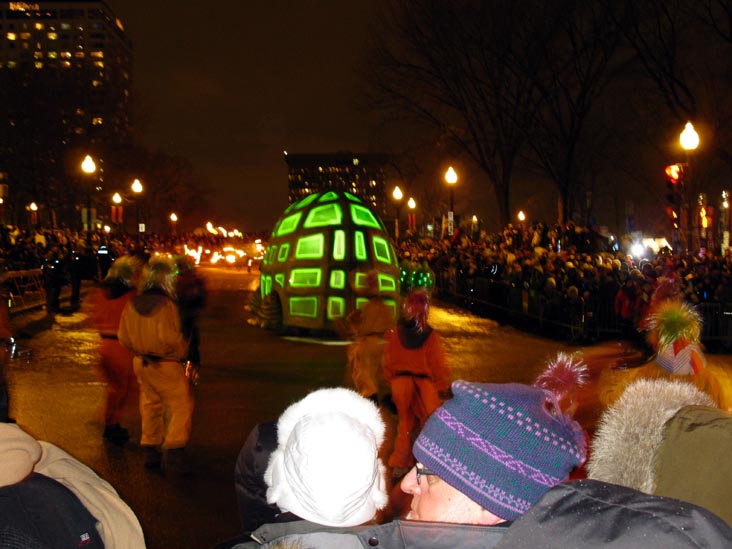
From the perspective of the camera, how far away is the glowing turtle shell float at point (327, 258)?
15.5 meters

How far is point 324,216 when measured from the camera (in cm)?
1581

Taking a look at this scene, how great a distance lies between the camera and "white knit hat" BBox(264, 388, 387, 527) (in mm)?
2207

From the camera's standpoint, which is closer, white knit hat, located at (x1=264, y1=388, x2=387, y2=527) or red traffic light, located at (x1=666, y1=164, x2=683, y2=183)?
white knit hat, located at (x1=264, y1=388, x2=387, y2=527)

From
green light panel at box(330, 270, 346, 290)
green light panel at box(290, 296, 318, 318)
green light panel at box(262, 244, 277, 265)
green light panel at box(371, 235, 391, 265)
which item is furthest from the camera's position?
green light panel at box(262, 244, 277, 265)

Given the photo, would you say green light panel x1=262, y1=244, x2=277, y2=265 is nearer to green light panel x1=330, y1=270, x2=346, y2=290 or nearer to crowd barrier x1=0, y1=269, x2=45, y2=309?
green light panel x1=330, y1=270, x2=346, y2=290

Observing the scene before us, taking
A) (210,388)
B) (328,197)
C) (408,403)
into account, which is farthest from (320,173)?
(408,403)

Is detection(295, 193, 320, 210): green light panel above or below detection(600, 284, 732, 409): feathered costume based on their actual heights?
above

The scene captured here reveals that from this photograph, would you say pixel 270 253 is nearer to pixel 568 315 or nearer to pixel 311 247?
pixel 311 247

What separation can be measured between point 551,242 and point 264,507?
77.2ft

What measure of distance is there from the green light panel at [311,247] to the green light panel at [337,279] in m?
0.48

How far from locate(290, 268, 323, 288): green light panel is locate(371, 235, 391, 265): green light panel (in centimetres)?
129

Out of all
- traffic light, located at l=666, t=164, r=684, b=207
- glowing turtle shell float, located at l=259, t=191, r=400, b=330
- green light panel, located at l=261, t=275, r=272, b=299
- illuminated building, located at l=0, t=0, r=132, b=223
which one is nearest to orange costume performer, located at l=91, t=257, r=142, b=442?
glowing turtle shell float, located at l=259, t=191, r=400, b=330

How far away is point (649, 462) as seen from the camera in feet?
6.48

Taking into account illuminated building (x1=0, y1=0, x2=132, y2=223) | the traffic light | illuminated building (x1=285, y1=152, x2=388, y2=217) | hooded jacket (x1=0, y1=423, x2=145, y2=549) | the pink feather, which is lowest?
hooded jacket (x1=0, y1=423, x2=145, y2=549)
